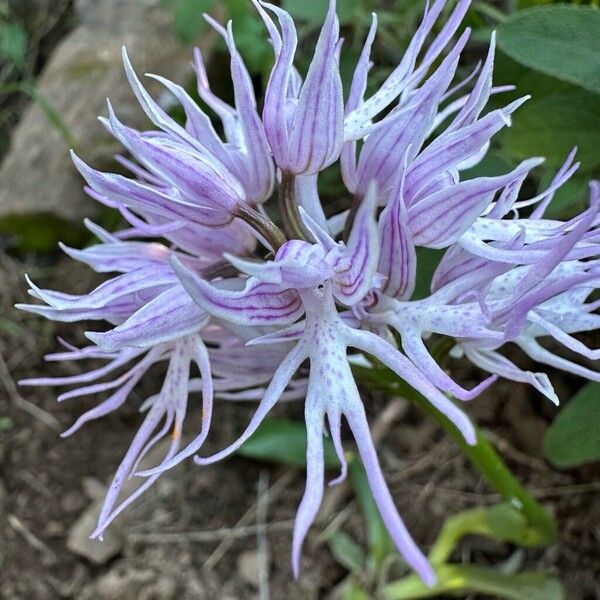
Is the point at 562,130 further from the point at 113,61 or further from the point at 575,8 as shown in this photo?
the point at 113,61

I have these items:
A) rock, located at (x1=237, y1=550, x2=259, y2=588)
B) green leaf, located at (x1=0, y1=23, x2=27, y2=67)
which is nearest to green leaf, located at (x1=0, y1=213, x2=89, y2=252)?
green leaf, located at (x1=0, y1=23, x2=27, y2=67)

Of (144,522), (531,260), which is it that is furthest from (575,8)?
(144,522)

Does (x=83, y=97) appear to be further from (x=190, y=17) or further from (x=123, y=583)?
(x=123, y=583)

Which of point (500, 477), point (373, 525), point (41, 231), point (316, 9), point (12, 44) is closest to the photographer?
point (500, 477)

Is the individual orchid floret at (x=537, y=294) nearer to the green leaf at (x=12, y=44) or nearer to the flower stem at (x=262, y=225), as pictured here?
the flower stem at (x=262, y=225)

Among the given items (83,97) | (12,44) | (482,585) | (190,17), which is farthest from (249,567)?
(12,44)

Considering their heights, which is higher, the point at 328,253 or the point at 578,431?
the point at 328,253

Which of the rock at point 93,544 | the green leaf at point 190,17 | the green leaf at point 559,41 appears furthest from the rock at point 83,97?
the green leaf at point 559,41
